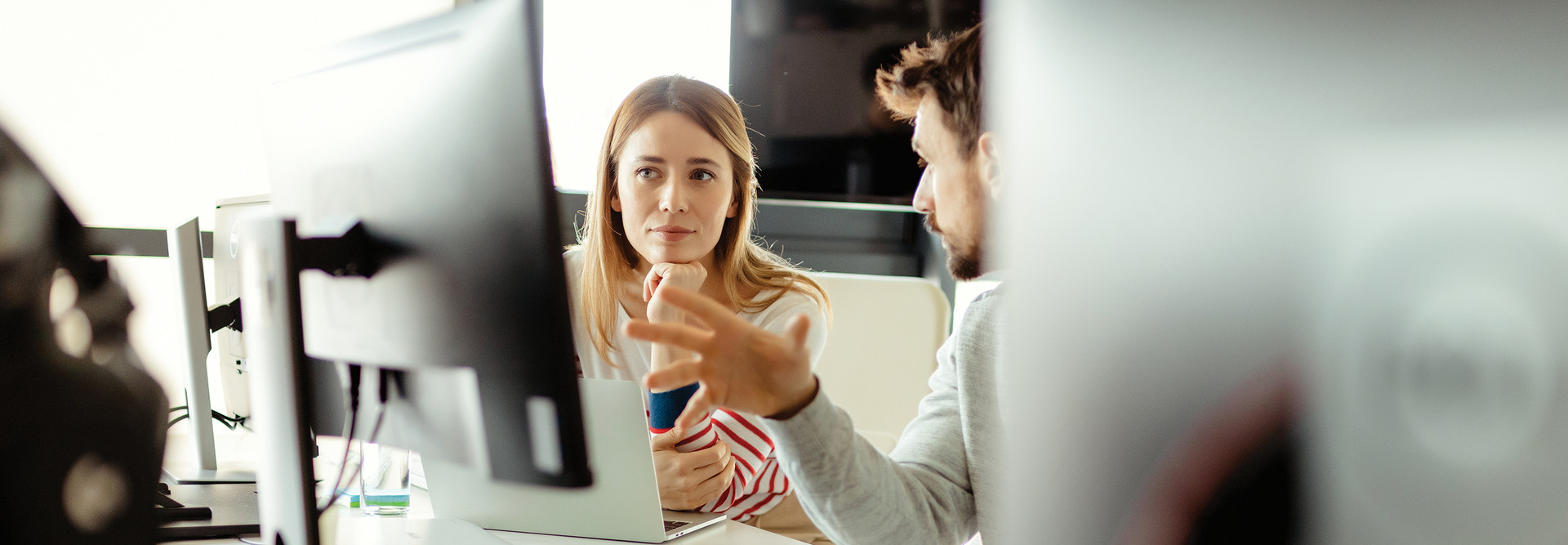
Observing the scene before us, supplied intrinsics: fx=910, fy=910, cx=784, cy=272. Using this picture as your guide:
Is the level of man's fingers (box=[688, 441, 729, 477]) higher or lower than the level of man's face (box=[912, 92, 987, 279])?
lower

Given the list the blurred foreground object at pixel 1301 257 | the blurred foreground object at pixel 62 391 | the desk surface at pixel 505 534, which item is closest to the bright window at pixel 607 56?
the desk surface at pixel 505 534

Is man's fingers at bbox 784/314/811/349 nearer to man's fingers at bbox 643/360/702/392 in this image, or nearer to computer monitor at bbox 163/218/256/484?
man's fingers at bbox 643/360/702/392

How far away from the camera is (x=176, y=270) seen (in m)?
1.19

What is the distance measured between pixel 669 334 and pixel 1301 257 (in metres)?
0.51

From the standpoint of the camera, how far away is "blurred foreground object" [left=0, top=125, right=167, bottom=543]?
0.43 meters

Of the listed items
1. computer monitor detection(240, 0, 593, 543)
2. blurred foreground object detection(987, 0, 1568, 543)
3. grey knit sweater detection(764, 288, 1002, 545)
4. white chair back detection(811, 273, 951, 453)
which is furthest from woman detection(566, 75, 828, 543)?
blurred foreground object detection(987, 0, 1568, 543)

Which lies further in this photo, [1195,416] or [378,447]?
[378,447]

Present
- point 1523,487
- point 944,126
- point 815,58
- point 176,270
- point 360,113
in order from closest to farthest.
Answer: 1. point 1523,487
2. point 360,113
3. point 944,126
4. point 176,270
5. point 815,58

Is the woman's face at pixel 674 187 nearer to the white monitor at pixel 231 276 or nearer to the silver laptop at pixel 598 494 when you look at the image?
the white monitor at pixel 231 276

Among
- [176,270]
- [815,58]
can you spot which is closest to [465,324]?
[176,270]

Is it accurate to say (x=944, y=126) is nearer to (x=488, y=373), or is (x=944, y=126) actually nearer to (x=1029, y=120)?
(x=488, y=373)

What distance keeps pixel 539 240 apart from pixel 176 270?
2.85 feet

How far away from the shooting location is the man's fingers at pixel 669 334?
643 millimetres

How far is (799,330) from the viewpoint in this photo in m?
0.68
